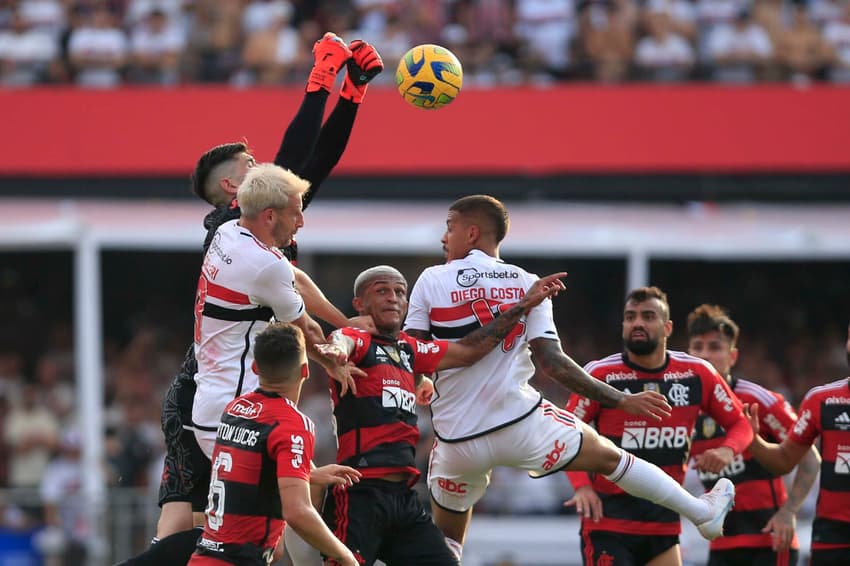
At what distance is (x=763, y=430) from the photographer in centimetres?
953

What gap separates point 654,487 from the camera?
7836 mm

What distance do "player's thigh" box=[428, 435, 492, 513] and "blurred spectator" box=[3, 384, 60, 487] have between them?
31.8 ft

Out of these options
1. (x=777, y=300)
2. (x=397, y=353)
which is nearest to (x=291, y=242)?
(x=397, y=353)

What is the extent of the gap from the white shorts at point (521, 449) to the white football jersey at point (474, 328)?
6cm

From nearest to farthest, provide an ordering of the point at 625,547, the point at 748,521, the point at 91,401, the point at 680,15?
the point at 625,547 → the point at 748,521 → the point at 91,401 → the point at 680,15

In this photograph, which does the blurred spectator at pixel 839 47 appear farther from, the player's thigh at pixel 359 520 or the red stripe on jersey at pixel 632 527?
the player's thigh at pixel 359 520

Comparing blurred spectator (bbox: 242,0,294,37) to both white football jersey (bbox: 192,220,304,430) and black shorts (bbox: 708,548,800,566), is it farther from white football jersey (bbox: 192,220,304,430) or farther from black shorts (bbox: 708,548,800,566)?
white football jersey (bbox: 192,220,304,430)

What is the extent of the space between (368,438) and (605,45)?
1207cm

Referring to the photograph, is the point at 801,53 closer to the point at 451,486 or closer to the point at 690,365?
the point at 690,365

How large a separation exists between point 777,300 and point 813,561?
11.6 meters

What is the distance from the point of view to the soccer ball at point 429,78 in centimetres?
893

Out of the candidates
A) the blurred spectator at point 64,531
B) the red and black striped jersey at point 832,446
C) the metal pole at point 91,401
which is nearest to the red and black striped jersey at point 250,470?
the red and black striped jersey at point 832,446

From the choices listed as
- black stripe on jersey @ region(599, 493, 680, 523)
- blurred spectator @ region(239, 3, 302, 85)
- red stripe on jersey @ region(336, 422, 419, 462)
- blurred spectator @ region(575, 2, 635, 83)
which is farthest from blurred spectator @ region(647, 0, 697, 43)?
red stripe on jersey @ region(336, 422, 419, 462)

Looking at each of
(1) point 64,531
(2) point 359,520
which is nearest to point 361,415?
(2) point 359,520
